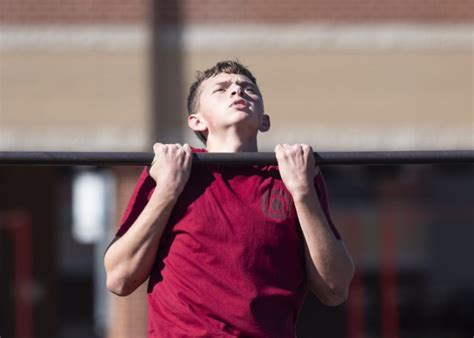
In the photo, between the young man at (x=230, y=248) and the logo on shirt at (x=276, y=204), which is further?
the logo on shirt at (x=276, y=204)

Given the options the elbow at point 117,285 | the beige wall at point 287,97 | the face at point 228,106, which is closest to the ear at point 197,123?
the face at point 228,106

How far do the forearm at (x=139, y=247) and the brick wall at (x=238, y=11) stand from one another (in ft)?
26.3

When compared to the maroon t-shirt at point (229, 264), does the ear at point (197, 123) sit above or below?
above

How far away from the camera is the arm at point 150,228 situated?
3945mm

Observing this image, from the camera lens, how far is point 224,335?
3842mm

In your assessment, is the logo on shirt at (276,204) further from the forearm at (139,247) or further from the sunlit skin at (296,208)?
the forearm at (139,247)

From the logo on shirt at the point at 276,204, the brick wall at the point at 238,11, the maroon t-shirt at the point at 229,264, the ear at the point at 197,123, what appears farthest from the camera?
the brick wall at the point at 238,11

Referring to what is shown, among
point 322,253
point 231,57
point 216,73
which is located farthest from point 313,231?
point 231,57

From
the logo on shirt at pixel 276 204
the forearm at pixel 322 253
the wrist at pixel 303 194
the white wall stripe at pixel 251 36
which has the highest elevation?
the white wall stripe at pixel 251 36

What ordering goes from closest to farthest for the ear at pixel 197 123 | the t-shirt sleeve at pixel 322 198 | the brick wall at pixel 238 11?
the t-shirt sleeve at pixel 322 198 < the ear at pixel 197 123 < the brick wall at pixel 238 11

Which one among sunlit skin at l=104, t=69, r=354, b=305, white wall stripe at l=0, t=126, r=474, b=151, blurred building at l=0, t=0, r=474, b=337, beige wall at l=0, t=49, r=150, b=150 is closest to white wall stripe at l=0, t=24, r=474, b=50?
blurred building at l=0, t=0, r=474, b=337

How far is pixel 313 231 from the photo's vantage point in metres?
3.94

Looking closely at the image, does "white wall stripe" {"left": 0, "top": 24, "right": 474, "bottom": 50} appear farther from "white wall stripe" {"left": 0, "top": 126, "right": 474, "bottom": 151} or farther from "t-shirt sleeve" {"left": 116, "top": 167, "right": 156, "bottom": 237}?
"t-shirt sleeve" {"left": 116, "top": 167, "right": 156, "bottom": 237}

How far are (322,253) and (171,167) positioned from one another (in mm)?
548
